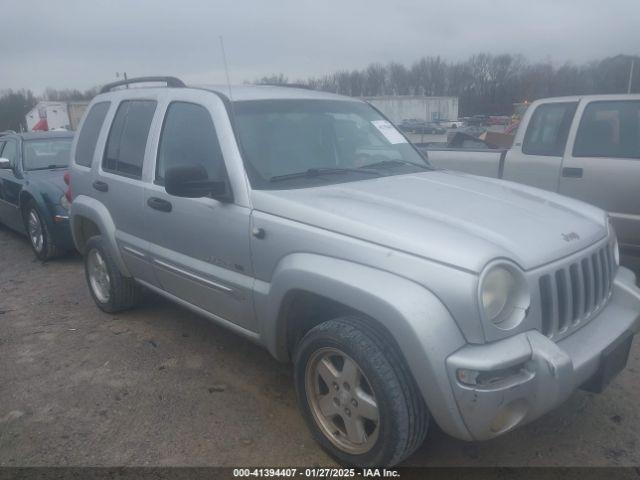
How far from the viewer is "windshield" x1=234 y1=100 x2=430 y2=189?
315 centimetres

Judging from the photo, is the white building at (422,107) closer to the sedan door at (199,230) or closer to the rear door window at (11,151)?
the rear door window at (11,151)

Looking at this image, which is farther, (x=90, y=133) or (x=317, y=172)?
(x=90, y=133)

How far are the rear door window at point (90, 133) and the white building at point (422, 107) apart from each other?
3055cm

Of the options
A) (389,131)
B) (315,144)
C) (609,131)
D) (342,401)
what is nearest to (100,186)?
(315,144)

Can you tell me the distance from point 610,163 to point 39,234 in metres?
6.44

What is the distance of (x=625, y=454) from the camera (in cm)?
275

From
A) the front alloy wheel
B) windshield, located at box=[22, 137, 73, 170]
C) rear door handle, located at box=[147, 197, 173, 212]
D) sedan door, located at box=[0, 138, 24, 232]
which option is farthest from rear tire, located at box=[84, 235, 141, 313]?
windshield, located at box=[22, 137, 73, 170]

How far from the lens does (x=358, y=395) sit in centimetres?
252

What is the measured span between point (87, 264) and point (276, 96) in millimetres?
2527

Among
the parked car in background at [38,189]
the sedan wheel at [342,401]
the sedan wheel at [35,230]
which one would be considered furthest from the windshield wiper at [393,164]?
the sedan wheel at [35,230]

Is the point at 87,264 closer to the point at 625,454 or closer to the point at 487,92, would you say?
the point at 625,454

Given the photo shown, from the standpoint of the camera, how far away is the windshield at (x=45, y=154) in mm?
7227

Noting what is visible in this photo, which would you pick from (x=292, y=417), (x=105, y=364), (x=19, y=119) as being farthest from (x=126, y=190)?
(x=19, y=119)

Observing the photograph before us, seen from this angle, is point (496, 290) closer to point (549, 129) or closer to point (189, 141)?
point (189, 141)
